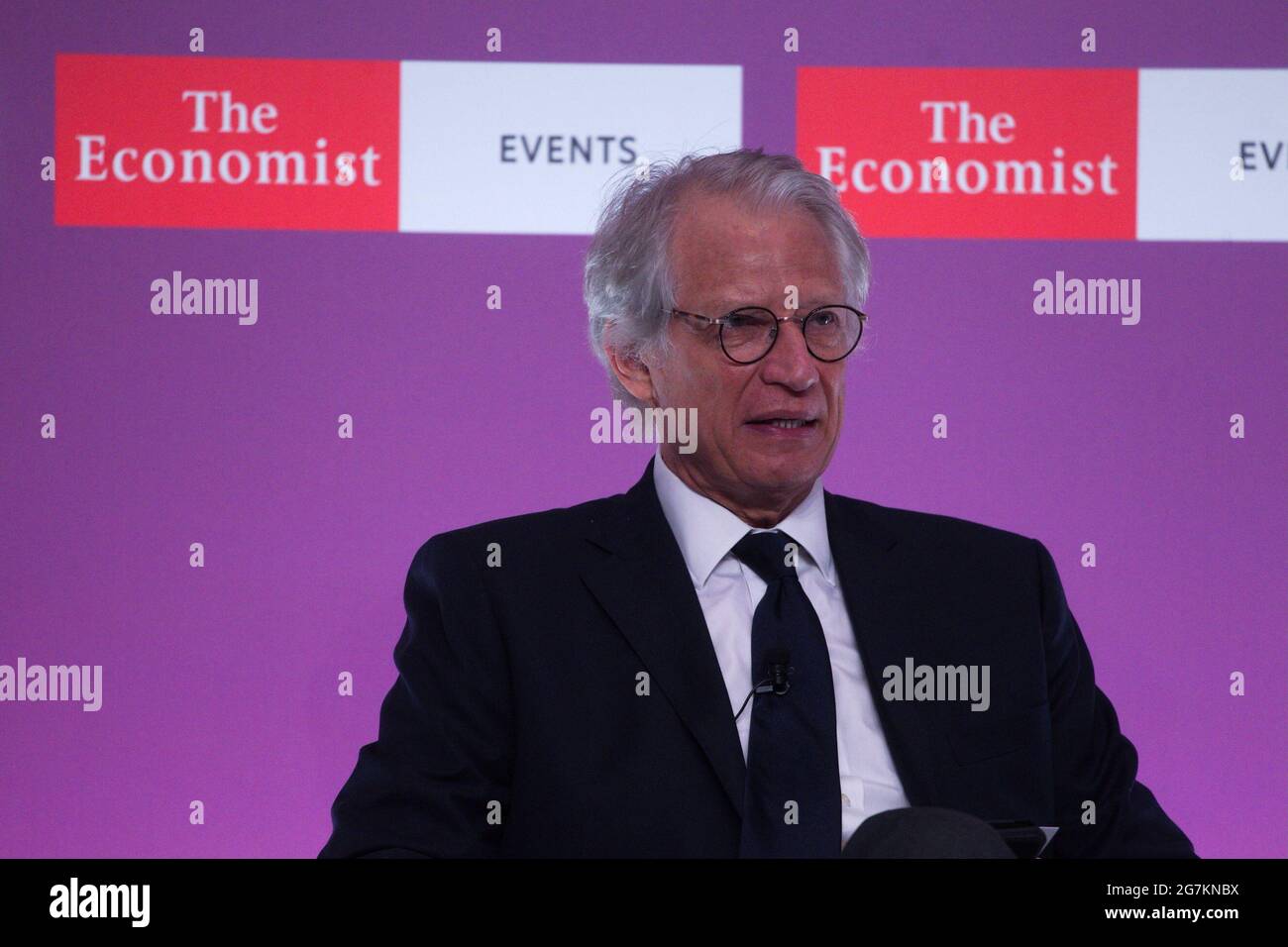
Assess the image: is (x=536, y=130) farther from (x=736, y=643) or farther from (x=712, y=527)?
(x=736, y=643)

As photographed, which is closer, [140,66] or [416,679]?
[416,679]

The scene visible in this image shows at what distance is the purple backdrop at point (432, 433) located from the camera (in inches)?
112

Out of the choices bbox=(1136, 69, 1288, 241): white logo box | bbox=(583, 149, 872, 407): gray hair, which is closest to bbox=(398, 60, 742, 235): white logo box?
bbox=(583, 149, 872, 407): gray hair

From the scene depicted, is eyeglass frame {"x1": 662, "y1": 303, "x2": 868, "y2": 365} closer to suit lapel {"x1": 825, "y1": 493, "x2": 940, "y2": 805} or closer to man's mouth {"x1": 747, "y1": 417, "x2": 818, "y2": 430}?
man's mouth {"x1": 747, "y1": 417, "x2": 818, "y2": 430}

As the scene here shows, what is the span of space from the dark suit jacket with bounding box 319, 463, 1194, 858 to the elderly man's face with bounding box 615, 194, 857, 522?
0.44 feet

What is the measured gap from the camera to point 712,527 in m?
1.86

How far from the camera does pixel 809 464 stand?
1843 mm

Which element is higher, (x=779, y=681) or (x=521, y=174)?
(x=521, y=174)

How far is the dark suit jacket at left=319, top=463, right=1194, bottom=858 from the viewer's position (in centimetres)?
165

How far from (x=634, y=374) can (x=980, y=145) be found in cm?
124

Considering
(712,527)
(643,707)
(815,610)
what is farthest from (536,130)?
(643,707)
